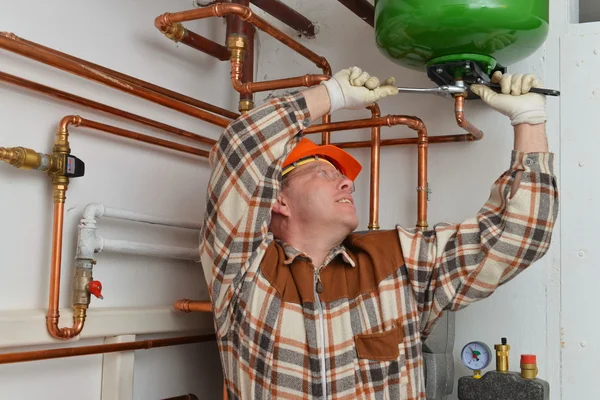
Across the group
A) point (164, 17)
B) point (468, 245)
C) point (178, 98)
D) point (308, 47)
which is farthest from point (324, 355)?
point (308, 47)

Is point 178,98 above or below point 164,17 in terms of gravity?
Result: below

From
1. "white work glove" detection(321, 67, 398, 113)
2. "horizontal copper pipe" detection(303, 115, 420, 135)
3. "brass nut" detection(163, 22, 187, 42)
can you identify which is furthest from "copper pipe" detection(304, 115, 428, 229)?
"brass nut" detection(163, 22, 187, 42)

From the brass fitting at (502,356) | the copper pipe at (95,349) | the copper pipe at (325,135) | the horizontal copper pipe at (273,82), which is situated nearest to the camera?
the copper pipe at (95,349)

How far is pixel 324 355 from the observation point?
4.56 ft

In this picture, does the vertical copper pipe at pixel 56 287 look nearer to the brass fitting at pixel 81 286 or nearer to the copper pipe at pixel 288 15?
the brass fitting at pixel 81 286

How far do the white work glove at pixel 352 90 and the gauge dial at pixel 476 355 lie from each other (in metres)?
0.62

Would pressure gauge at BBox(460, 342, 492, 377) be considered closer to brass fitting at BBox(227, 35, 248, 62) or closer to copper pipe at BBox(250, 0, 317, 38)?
brass fitting at BBox(227, 35, 248, 62)

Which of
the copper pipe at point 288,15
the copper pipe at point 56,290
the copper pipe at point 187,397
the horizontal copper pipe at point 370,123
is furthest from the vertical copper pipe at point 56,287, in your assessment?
the copper pipe at point 288,15

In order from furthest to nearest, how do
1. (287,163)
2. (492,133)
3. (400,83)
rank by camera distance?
(400,83) < (492,133) < (287,163)

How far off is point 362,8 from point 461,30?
460 millimetres

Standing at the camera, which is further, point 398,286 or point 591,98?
point 591,98

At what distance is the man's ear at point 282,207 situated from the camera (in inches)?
61.3

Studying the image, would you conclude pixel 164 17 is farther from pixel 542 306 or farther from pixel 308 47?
pixel 542 306

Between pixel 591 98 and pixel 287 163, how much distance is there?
2.54ft
